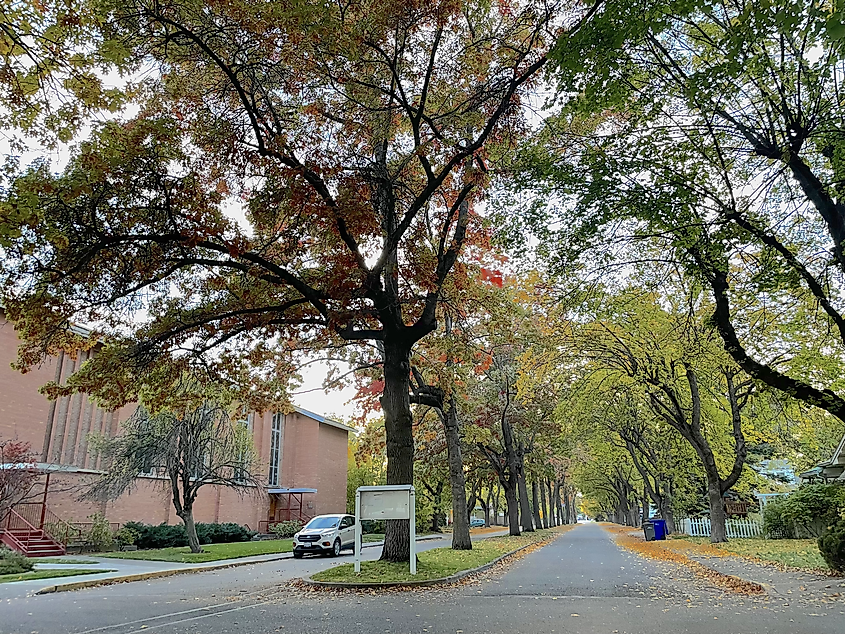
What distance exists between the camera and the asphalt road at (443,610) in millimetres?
7492

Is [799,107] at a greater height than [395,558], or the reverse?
[799,107]

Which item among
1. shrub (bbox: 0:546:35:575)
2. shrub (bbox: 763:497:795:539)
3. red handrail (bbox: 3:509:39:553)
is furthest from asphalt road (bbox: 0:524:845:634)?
shrub (bbox: 763:497:795:539)

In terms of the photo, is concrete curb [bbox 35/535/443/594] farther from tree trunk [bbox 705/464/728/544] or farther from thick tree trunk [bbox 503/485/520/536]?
thick tree trunk [bbox 503/485/520/536]

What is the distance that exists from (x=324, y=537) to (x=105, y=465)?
10120 mm

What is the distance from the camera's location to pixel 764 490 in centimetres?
3922

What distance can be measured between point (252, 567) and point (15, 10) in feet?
52.2

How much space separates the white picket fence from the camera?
96.9ft

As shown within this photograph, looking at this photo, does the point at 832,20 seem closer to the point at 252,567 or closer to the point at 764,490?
the point at 252,567

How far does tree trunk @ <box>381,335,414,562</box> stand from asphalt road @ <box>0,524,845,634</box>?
213cm

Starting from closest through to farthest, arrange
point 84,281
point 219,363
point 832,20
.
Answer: point 832,20 → point 84,281 → point 219,363

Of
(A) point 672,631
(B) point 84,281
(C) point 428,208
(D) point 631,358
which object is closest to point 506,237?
(C) point 428,208

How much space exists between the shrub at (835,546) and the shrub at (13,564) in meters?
18.6

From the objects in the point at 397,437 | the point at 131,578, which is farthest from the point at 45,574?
the point at 397,437

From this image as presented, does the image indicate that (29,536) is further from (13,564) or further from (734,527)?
(734,527)
